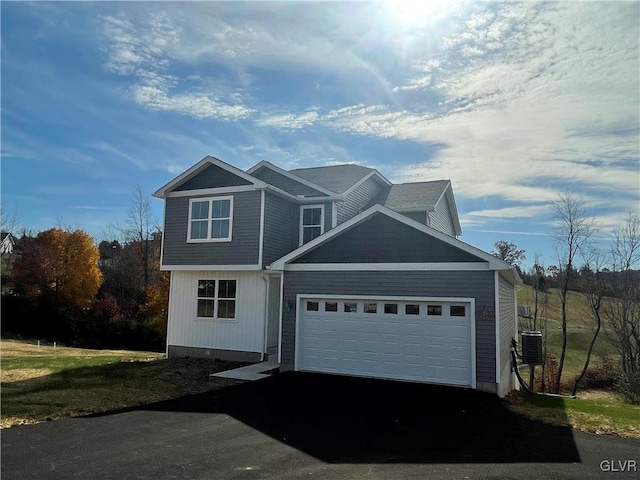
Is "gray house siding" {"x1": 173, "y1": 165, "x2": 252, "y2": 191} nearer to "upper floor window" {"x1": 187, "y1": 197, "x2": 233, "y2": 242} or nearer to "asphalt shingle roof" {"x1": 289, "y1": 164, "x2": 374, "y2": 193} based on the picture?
"upper floor window" {"x1": 187, "y1": 197, "x2": 233, "y2": 242}

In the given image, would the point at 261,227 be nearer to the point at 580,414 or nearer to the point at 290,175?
the point at 290,175

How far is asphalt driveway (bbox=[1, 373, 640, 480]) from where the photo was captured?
216 inches

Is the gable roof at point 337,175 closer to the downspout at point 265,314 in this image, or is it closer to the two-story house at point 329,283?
the two-story house at point 329,283

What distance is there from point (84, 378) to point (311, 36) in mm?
10134

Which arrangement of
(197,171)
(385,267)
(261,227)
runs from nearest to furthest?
(385,267), (261,227), (197,171)

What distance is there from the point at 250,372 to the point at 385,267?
4.84m

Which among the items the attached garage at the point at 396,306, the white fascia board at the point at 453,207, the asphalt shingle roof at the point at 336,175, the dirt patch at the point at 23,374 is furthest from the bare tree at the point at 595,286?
the dirt patch at the point at 23,374

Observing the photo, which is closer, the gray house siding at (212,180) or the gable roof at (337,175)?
the gray house siding at (212,180)

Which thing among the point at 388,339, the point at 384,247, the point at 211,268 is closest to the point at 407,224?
the point at 384,247

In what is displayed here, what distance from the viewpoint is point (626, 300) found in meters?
23.2

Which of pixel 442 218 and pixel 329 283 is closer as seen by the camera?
pixel 329 283

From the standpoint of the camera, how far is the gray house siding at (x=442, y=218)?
733 inches

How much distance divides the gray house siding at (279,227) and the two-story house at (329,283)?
0.05 meters

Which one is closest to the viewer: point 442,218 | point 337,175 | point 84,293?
point 337,175
